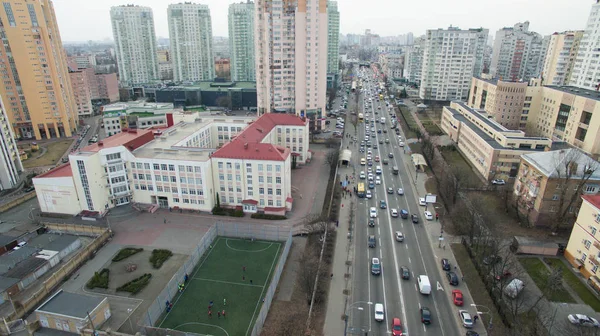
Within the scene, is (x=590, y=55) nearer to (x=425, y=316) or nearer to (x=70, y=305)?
(x=425, y=316)

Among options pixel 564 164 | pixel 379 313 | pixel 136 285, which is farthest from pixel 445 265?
pixel 136 285

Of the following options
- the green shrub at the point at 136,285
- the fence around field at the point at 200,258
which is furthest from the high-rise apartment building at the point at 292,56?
the green shrub at the point at 136,285

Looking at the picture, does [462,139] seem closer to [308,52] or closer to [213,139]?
[308,52]

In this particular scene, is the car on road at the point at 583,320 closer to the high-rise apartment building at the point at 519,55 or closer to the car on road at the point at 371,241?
the car on road at the point at 371,241

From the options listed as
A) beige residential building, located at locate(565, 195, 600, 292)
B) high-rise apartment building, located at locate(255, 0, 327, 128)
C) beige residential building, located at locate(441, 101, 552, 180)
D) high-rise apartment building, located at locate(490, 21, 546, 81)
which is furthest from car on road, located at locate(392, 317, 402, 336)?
high-rise apartment building, located at locate(490, 21, 546, 81)

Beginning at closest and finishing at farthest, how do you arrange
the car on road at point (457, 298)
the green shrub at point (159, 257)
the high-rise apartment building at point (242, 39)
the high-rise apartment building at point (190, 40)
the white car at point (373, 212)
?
the car on road at point (457, 298) < the green shrub at point (159, 257) < the white car at point (373, 212) < the high-rise apartment building at point (242, 39) < the high-rise apartment building at point (190, 40)
